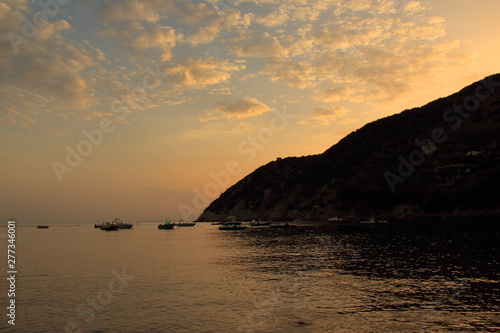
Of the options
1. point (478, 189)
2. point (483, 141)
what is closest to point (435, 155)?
point (483, 141)

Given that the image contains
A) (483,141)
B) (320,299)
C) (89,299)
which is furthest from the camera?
(483,141)

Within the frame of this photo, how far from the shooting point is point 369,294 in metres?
33.9

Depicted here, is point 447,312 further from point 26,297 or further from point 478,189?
point 478,189

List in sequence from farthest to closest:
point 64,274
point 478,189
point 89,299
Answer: point 478,189 < point 64,274 < point 89,299

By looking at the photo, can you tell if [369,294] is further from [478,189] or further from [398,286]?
[478,189]

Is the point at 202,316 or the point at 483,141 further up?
the point at 483,141

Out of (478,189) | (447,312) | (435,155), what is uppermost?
(435,155)

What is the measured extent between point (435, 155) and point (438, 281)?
585ft

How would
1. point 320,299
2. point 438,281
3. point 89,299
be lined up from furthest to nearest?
point 438,281
point 89,299
point 320,299

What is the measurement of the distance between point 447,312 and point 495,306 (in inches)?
165

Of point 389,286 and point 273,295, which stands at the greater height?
point 273,295

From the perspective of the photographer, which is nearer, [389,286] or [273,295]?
[273,295]

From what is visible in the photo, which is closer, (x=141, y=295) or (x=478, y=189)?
(x=141, y=295)

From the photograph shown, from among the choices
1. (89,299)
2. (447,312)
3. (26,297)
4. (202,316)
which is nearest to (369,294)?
(447,312)
